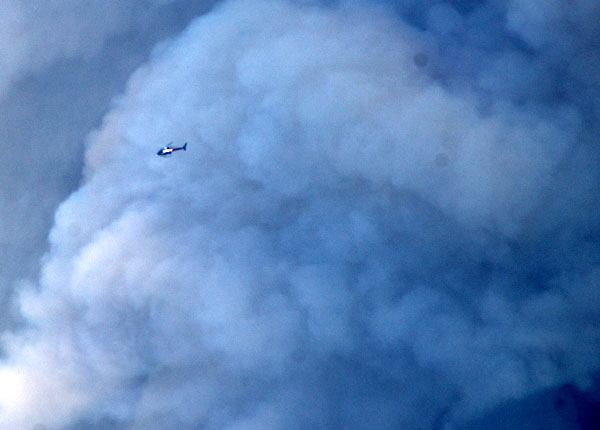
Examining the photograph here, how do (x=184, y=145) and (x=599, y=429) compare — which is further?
(x=184, y=145)

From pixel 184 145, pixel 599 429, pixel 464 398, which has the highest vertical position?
pixel 184 145

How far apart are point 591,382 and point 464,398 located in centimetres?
806

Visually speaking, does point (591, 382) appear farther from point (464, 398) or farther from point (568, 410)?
point (464, 398)

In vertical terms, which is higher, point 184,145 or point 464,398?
point 184,145

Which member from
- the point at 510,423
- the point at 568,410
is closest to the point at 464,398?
the point at 510,423

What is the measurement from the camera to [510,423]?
1730 inches

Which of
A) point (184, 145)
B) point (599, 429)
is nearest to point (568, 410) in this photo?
point (599, 429)

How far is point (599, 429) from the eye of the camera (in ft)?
143

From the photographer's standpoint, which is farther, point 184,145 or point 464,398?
point 184,145

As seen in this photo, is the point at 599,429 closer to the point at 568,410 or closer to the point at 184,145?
the point at 568,410

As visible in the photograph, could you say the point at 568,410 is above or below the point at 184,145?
below

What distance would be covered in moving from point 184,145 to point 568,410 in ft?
101

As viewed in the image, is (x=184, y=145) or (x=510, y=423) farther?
(x=184, y=145)

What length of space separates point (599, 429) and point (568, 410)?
2.02m
